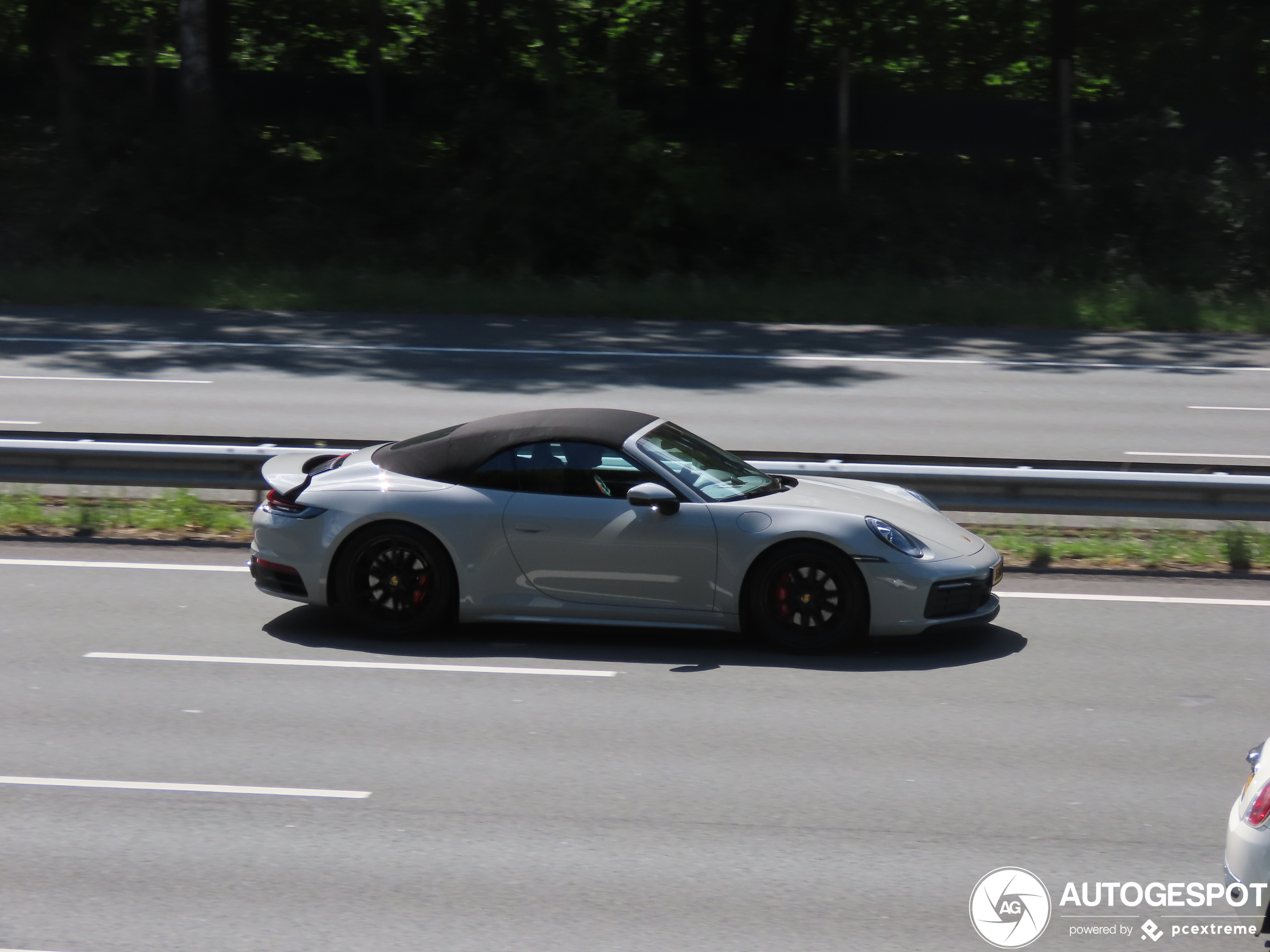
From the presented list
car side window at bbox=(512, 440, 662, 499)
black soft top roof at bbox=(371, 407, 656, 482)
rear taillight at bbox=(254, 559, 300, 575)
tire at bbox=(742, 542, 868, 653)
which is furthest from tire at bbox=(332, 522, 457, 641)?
tire at bbox=(742, 542, 868, 653)

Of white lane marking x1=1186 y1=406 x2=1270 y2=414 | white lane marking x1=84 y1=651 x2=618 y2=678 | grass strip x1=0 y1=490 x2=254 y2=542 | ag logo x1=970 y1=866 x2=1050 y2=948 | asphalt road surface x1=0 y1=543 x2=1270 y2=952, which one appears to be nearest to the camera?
ag logo x1=970 y1=866 x2=1050 y2=948

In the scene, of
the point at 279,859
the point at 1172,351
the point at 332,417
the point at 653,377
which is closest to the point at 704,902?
the point at 279,859

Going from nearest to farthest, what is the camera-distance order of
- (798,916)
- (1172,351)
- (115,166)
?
(798,916)
(1172,351)
(115,166)

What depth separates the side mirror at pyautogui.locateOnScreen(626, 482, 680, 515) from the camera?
763 centimetres

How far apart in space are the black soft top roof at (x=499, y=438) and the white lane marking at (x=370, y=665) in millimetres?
1063

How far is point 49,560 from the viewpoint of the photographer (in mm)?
9766

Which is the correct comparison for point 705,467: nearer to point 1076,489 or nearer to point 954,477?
point 954,477

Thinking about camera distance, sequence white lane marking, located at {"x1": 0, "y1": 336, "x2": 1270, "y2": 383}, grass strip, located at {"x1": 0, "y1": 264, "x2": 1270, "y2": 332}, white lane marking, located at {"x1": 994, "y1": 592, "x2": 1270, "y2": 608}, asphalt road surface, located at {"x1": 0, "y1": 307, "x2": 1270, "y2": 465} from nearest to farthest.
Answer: white lane marking, located at {"x1": 994, "y1": 592, "x2": 1270, "y2": 608}, asphalt road surface, located at {"x1": 0, "y1": 307, "x2": 1270, "y2": 465}, white lane marking, located at {"x1": 0, "y1": 336, "x2": 1270, "y2": 383}, grass strip, located at {"x1": 0, "y1": 264, "x2": 1270, "y2": 332}

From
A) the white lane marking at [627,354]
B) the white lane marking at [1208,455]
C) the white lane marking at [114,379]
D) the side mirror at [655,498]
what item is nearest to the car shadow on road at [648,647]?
the side mirror at [655,498]

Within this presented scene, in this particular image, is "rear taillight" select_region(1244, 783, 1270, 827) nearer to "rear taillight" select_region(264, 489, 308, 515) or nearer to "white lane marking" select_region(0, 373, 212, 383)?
"rear taillight" select_region(264, 489, 308, 515)

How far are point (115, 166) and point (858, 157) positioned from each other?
606 inches

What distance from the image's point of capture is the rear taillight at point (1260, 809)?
404 cm

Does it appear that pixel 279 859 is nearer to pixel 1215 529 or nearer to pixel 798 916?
pixel 798 916

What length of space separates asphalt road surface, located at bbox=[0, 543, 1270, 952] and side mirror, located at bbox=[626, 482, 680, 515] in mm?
804
